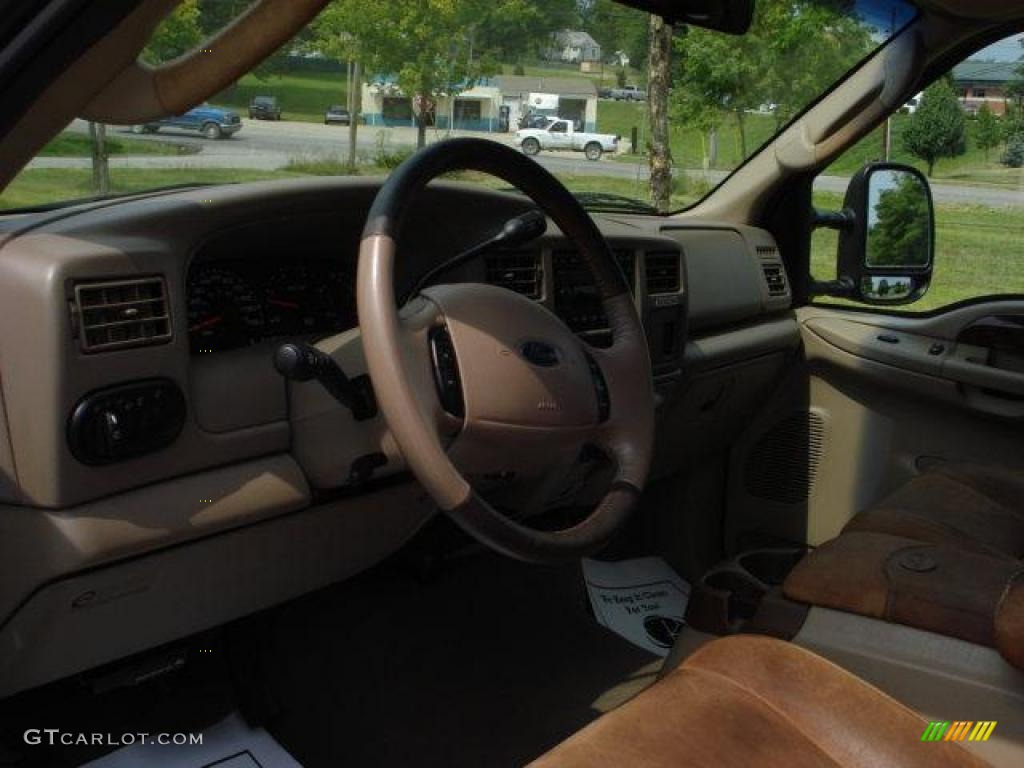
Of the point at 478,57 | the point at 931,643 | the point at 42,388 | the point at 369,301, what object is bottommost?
the point at 931,643

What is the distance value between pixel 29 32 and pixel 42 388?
0.79m

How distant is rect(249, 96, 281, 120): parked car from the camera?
186 centimetres

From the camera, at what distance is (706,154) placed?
3287 mm

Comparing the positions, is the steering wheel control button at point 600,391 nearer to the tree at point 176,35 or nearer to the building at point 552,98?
the building at point 552,98

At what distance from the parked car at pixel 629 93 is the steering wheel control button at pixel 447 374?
4.38ft

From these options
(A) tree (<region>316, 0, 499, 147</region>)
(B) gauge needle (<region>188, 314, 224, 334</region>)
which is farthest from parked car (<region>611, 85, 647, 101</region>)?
(B) gauge needle (<region>188, 314, 224, 334</region>)

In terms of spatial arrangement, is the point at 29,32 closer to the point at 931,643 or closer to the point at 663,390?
the point at 931,643

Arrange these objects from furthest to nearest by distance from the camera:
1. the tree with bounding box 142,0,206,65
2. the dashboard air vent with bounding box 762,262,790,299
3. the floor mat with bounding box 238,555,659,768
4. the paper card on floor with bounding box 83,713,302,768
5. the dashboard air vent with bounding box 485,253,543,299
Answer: the dashboard air vent with bounding box 762,262,790,299 → the floor mat with bounding box 238,555,659,768 → the dashboard air vent with bounding box 485,253,543,299 → the paper card on floor with bounding box 83,713,302,768 → the tree with bounding box 142,0,206,65

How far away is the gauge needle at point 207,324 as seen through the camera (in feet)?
6.70

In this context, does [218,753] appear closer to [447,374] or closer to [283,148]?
[447,374]

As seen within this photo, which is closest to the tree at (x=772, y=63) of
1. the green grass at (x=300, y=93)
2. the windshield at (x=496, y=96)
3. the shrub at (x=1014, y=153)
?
the windshield at (x=496, y=96)

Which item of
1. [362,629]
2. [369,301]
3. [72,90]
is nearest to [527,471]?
[369,301]

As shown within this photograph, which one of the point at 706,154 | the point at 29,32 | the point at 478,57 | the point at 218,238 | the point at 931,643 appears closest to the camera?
the point at 29,32

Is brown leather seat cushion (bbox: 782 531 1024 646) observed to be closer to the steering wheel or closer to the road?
the steering wheel
